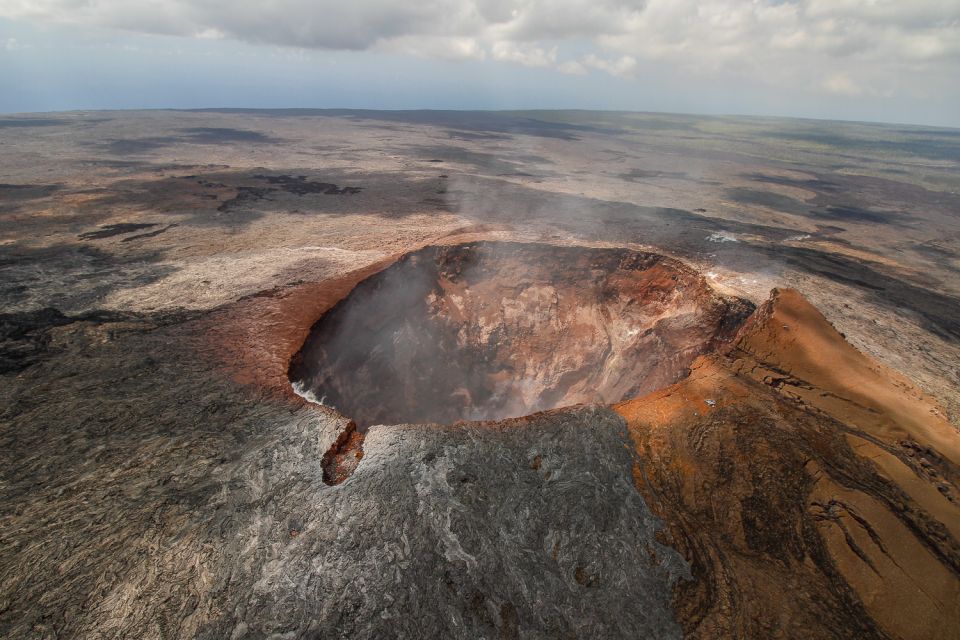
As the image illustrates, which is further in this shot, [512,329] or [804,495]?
[512,329]

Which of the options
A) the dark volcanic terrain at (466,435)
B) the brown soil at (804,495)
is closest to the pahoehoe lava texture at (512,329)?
the dark volcanic terrain at (466,435)

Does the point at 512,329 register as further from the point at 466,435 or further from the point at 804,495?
the point at 804,495

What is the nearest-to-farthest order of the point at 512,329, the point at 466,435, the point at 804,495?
the point at 804,495, the point at 466,435, the point at 512,329

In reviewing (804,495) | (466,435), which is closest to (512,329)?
(466,435)

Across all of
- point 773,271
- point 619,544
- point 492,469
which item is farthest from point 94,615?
point 773,271

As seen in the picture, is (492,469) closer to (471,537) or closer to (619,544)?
(471,537)

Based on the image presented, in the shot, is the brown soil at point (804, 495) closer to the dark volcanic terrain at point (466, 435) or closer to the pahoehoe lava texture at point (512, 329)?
the dark volcanic terrain at point (466, 435)

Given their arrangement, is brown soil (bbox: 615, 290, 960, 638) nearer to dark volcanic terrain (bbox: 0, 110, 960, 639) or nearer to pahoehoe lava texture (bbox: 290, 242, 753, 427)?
dark volcanic terrain (bbox: 0, 110, 960, 639)
